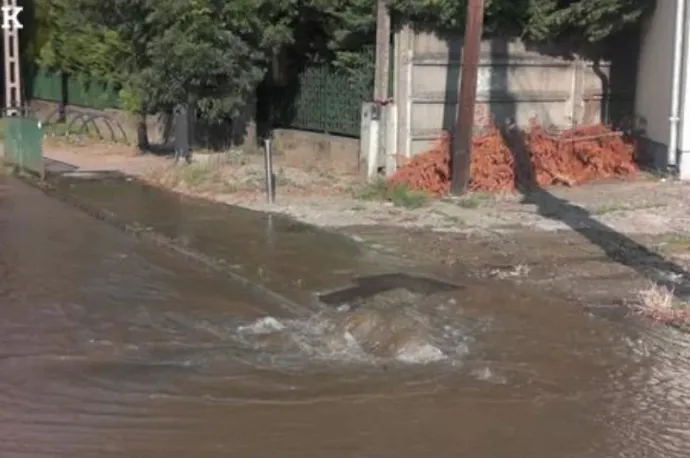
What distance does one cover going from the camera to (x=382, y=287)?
32.2 ft

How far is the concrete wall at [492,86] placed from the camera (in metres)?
16.0

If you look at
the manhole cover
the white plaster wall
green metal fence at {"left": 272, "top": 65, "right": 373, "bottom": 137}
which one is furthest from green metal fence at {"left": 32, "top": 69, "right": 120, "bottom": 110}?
the manhole cover

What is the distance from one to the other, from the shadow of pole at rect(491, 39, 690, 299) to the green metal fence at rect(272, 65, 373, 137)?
6.96 feet

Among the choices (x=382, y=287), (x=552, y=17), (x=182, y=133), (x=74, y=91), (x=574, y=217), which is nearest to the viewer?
(x=382, y=287)

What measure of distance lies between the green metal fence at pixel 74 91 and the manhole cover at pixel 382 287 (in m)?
17.5

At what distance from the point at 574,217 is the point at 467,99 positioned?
2.24m

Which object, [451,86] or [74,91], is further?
[74,91]

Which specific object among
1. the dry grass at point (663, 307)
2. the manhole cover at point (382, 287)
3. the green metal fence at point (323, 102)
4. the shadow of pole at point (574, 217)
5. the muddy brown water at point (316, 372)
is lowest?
the muddy brown water at point (316, 372)

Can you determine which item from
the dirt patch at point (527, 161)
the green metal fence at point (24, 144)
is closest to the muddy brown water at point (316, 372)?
the dirt patch at point (527, 161)

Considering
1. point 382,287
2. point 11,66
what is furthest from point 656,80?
point 11,66

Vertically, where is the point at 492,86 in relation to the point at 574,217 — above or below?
above
